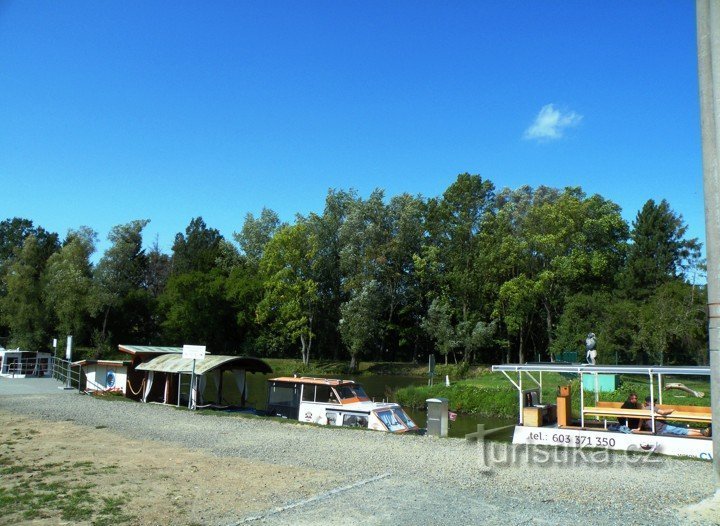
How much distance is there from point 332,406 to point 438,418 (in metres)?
5.17

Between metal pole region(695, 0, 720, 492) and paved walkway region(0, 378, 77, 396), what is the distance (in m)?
29.0

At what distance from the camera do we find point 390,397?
128 feet

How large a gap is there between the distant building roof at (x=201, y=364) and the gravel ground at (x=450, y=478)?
567cm

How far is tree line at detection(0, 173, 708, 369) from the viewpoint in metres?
59.5

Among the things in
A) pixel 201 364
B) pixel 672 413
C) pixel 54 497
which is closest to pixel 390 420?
pixel 201 364

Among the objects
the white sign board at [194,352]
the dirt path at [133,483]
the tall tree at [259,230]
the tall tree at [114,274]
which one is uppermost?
the tall tree at [259,230]

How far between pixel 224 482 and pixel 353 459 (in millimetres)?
3330

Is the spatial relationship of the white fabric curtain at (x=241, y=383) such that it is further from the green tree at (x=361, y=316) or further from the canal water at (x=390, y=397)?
the green tree at (x=361, y=316)

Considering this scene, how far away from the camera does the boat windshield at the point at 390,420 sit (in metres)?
20.7

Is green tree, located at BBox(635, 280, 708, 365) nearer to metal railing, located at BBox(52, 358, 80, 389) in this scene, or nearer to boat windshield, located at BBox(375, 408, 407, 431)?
boat windshield, located at BBox(375, 408, 407, 431)

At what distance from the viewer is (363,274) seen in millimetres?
62375

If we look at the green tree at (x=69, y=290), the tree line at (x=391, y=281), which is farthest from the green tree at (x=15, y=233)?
the green tree at (x=69, y=290)

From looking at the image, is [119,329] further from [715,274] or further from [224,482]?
[715,274]

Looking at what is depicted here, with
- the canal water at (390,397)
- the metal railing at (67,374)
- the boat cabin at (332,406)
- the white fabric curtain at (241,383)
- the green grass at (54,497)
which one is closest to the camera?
the green grass at (54,497)
